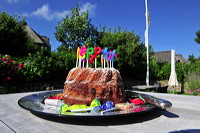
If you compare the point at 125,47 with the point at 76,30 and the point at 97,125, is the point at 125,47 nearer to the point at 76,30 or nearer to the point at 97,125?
the point at 76,30

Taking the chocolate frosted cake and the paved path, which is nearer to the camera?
the paved path

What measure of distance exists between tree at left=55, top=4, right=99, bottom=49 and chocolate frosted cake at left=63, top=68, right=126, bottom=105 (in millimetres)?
10503

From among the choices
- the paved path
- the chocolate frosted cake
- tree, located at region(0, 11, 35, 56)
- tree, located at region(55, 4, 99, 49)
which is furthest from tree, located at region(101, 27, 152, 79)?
the paved path

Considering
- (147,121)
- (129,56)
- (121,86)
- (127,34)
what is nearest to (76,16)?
(127,34)

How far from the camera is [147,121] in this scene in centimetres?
209

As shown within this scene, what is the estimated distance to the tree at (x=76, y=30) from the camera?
1344 cm

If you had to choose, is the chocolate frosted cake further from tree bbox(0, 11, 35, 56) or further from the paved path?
tree bbox(0, 11, 35, 56)

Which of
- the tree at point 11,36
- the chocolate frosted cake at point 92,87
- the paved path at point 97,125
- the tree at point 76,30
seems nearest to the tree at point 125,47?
the tree at point 76,30

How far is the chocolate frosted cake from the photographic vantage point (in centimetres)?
273

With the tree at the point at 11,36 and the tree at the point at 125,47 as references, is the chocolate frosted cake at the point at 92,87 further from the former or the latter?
the tree at the point at 11,36

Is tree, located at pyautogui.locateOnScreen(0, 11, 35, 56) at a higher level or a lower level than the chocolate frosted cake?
higher

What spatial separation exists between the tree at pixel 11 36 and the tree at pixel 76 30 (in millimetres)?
3424

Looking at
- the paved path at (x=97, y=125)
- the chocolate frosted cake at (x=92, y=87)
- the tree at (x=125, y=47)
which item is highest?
the tree at (x=125, y=47)

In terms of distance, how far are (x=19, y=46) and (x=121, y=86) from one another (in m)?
10.5
